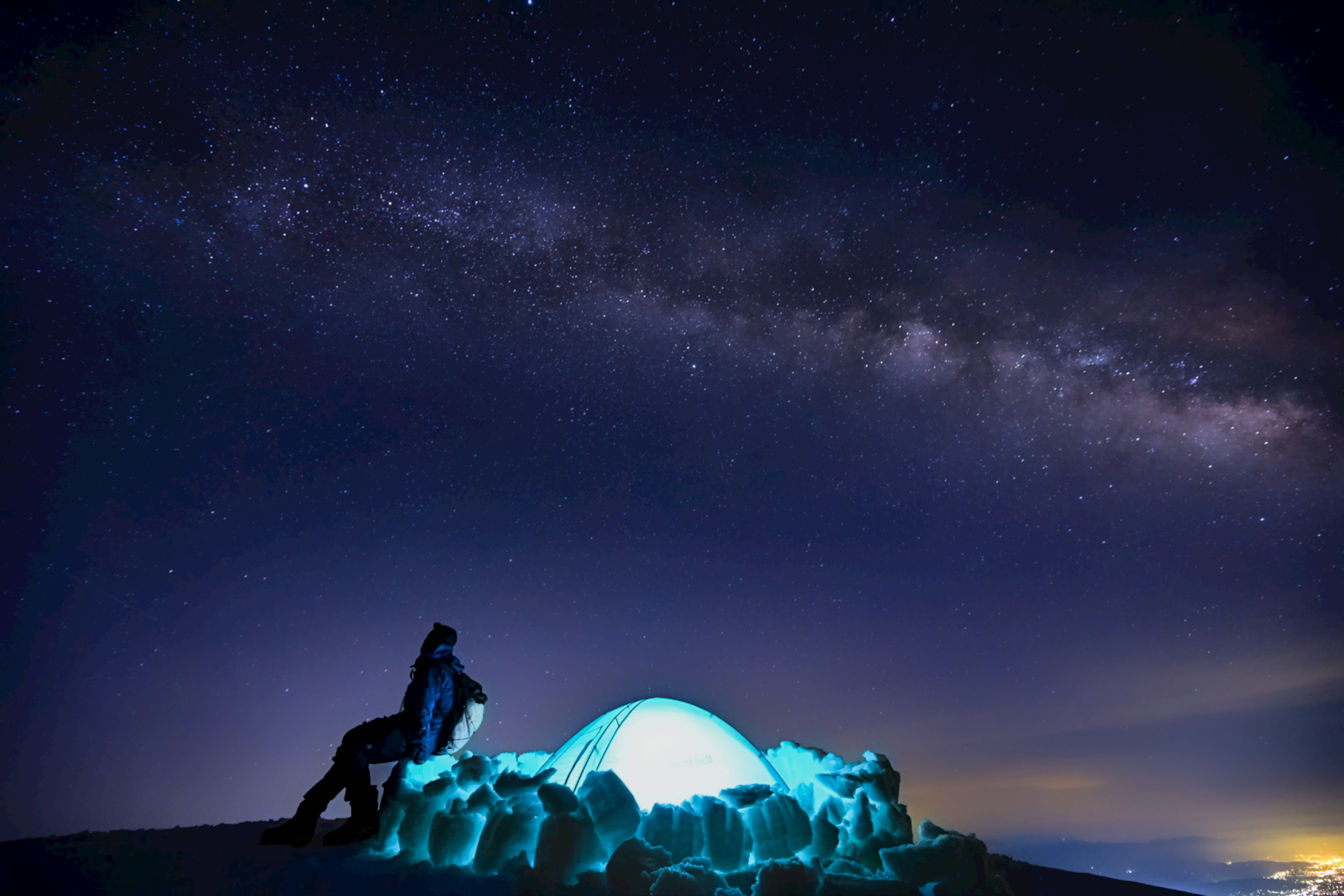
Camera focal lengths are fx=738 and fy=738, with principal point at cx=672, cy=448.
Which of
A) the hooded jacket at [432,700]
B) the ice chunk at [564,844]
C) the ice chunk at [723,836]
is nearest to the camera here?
the ice chunk at [564,844]

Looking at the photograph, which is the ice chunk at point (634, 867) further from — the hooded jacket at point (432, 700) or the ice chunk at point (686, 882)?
the hooded jacket at point (432, 700)

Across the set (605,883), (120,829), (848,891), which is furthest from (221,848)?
(848,891)

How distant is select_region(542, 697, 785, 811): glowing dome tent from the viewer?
30.3 feet

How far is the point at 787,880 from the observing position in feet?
23.8

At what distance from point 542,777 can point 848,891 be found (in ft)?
11.9

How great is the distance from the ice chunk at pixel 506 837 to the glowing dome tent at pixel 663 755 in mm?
705

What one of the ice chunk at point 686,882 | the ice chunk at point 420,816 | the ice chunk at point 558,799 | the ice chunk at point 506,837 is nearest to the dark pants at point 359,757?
the ice chunk at point 420,816

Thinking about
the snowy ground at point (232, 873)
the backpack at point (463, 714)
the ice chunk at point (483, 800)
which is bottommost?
the snowy ground at point (232, 873)

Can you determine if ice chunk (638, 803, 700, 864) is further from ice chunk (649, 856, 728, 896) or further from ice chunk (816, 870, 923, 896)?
ice chunk (816, 870, 923, 896)

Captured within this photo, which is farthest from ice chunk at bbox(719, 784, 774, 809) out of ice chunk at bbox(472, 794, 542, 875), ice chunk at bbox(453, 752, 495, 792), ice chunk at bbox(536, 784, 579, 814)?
ice chunk at bbox(453, 752, 495, 792)

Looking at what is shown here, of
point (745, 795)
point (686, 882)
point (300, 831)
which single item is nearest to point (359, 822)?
point (300, 831)

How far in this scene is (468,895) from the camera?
7.26m

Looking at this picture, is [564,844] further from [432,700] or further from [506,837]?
Result: [432,700]

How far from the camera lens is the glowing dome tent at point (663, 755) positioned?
925 cm
